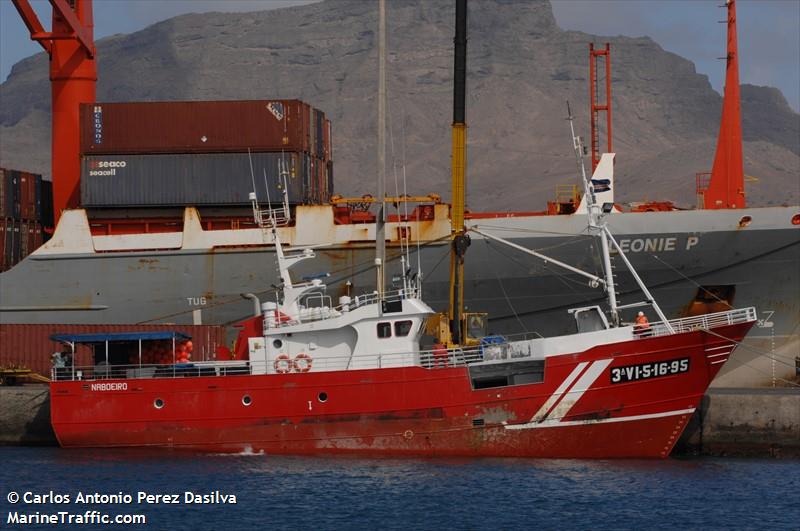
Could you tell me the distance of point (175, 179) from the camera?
1615 inches

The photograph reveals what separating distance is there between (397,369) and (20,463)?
9282 mm

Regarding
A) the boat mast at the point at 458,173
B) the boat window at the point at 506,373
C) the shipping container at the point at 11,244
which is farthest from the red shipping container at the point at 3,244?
the boat window at the point at 506,373

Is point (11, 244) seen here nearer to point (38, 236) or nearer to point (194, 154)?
point (38, 236)

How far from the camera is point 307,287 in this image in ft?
108

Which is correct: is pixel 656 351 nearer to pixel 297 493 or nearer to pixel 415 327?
pixel 415 327

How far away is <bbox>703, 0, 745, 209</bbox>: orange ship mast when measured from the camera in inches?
1636

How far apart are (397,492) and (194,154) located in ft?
54.3

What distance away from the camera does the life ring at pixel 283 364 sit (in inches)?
1282

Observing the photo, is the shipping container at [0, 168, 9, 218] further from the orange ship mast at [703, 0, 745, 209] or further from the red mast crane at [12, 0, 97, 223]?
the orange ship mast at [703, 0, 745, 209]

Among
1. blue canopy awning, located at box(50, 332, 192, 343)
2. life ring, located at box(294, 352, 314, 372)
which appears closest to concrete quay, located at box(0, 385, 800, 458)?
life ring, located at box(294, 352, 314, 372)

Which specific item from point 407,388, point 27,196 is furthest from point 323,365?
point 27,196

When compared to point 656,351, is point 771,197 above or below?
above

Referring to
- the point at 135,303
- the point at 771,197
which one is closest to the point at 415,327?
the point at 135,303

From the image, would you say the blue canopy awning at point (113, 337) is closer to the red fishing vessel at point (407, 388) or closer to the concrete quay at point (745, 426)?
the red fishing vessel at point (407, 388)
